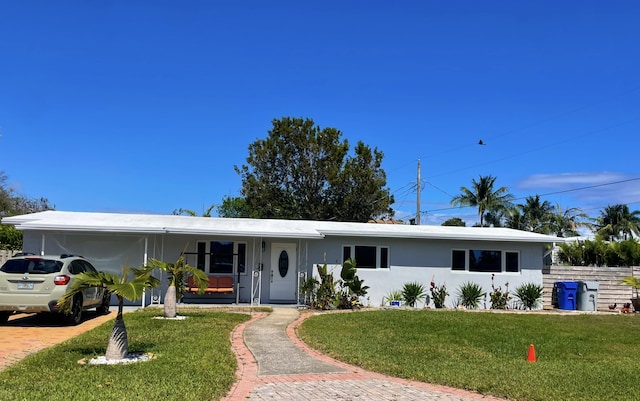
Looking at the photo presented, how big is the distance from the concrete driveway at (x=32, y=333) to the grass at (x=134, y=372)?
50 cm

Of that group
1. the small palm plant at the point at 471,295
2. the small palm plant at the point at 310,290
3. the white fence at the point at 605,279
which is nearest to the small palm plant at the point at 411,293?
the small palm plant at the point at 471,295

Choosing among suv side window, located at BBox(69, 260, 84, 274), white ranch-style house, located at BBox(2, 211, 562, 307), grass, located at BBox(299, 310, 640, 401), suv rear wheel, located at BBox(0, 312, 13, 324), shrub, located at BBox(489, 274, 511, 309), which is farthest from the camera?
shrub, located at BBox(489, 274, 511, 309)

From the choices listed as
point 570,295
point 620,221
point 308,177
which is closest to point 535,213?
point 620,221

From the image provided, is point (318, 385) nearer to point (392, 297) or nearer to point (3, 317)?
point (3, 317)

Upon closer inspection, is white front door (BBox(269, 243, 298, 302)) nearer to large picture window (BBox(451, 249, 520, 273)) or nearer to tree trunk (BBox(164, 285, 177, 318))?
tree trunk (BBox(164, 285, 177, 318))

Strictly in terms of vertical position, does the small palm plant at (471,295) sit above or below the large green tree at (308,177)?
below

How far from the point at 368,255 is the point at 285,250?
115 inches

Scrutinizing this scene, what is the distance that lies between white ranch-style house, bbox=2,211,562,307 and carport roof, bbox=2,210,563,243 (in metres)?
0.03

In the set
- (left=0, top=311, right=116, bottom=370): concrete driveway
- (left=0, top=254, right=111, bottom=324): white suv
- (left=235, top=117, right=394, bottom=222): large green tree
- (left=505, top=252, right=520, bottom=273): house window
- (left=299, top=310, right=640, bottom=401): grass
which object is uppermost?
(left=235, top=117, right=394, bottom=222): large green tree

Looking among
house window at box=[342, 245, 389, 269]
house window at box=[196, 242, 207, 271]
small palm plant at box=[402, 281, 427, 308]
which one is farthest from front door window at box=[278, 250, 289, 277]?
small palm plant at box=[402, 281, 427, 308]

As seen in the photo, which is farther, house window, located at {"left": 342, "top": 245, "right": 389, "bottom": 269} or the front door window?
house window, located at {"left": 342, "top": 245, "right": 389, "bottom": 269}

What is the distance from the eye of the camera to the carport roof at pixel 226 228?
1580 centimetres

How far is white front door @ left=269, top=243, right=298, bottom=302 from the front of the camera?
18000mm

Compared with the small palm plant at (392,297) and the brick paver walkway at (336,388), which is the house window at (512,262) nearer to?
the small palm plant at (392,297)
